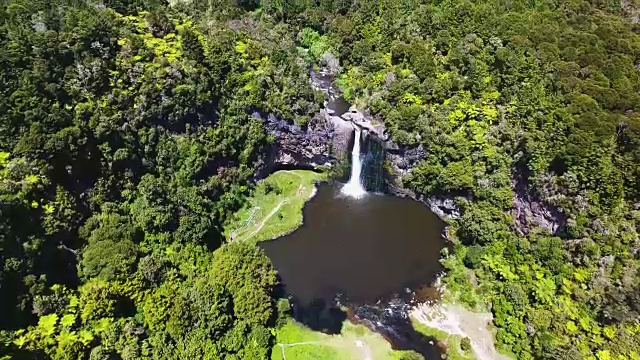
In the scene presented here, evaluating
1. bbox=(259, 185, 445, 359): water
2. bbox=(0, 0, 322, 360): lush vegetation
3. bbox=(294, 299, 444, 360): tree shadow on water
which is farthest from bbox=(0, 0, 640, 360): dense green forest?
bbox=(294, 299, 444, 360): tree shadow on water

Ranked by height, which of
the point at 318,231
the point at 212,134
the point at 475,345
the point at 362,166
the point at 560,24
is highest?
the point at 560,24

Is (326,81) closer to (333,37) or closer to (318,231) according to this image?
(333,37)

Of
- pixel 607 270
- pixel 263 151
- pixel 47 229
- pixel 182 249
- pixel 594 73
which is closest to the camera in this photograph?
pixel 47 229

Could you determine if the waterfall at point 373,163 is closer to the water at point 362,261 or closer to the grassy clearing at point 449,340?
the water at point 362,261

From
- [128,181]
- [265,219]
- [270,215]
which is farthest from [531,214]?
[128,181]

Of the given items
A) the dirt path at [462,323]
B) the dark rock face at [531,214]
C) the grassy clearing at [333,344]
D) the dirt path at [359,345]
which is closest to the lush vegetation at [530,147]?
the dark rock face at [531,214]

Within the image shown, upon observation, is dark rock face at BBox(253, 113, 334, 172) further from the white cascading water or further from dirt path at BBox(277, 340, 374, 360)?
dirt path at BBox(277, 340, 374, 360)

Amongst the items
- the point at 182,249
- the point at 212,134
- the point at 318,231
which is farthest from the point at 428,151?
the point at 182,249

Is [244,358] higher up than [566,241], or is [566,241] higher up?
[566,241]

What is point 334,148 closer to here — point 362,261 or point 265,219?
point 265,219
